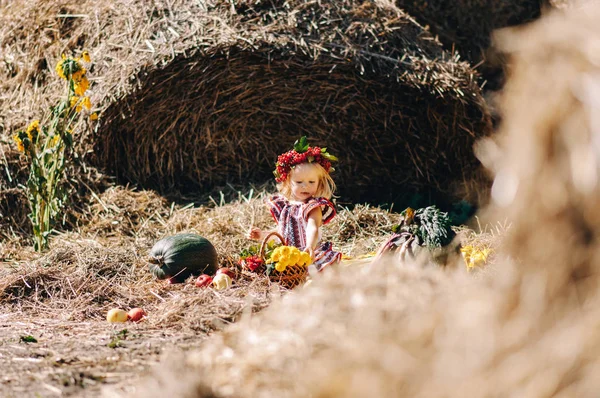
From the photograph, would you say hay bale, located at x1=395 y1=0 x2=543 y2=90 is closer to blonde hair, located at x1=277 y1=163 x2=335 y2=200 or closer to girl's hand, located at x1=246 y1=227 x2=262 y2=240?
blonde hair, located at x1=277 y1=163 x2=335 y2=200

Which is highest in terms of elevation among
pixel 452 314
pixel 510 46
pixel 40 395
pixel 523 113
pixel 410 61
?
pixel 410 61

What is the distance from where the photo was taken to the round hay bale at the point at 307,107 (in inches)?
260

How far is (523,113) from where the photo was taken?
2.14 m

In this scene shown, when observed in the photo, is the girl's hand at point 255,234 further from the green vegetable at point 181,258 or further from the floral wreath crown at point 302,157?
the floral wreath crown at point 302,157

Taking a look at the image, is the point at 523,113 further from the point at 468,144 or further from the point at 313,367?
Result: the point at 468,144

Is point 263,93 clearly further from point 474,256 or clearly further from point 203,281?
point 474,256

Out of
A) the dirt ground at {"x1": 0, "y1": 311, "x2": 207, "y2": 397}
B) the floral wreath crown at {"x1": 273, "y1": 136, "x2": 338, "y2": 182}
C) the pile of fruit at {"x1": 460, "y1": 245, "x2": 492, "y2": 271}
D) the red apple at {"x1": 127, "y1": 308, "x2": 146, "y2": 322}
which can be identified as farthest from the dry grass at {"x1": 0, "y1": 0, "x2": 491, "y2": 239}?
the dirt ground at {"x1": 0, "y1": 311, "x2": 207, "y2": 397}

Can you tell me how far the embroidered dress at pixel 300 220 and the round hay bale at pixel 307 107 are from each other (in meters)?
1.77

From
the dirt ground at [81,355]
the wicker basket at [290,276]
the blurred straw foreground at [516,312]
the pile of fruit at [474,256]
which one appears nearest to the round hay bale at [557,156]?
the blurred straw foreground at [516,312]

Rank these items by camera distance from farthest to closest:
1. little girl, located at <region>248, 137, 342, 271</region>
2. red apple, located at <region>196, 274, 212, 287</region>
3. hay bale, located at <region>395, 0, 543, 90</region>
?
hay bale, located at <region>395, 0, 543, 90</region>, little girl, located at <region>248, 137, 342, 271</region>, red apple, located at <region>196, 274, 212, 287</region>

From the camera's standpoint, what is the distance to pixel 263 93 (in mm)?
6902

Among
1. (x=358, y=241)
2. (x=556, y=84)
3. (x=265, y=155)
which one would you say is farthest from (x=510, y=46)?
(x=265, y=155)

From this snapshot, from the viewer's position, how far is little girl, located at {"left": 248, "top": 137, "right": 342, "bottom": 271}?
5.02 metres

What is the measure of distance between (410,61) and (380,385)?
520cm
